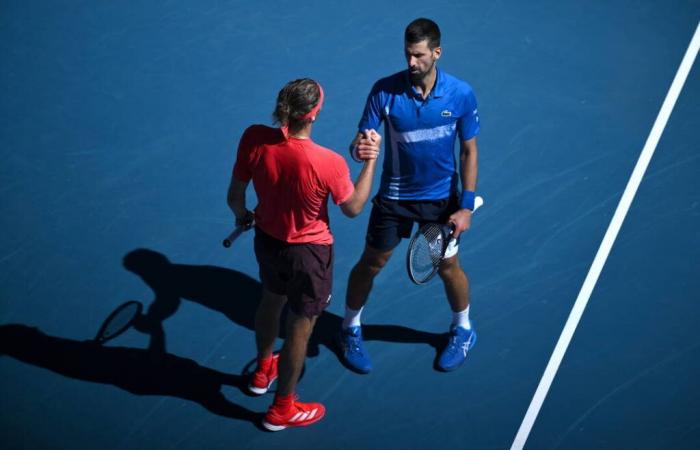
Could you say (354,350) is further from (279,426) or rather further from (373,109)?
(373,109)

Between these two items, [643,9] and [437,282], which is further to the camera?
[643,9]

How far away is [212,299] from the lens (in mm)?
6438

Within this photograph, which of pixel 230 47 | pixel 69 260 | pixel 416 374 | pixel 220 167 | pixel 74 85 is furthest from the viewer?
pixel 230 47

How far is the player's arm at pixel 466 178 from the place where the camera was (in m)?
5.56

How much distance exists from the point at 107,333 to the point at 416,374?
7.74 ft

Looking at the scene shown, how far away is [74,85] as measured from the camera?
8016 mm

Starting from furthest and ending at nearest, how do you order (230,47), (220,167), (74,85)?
(230,47) < (74,85) < (220,167)

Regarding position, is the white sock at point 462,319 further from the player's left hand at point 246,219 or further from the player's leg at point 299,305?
the player's left hand at point 246,219

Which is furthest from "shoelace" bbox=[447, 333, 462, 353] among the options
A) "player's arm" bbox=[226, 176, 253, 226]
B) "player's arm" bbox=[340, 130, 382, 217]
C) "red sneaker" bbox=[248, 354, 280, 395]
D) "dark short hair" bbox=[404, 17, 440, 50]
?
"dark short hair" bbox=[404, 17, 440, 50]

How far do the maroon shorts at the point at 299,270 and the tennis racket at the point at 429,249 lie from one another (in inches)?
26.4

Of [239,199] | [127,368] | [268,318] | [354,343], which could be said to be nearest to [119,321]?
[127,368]

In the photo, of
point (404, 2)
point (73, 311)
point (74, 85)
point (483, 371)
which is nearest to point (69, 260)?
point (73, 311)

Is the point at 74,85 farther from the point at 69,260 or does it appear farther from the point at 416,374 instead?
the point at 416,374

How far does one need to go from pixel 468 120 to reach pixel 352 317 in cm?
171
